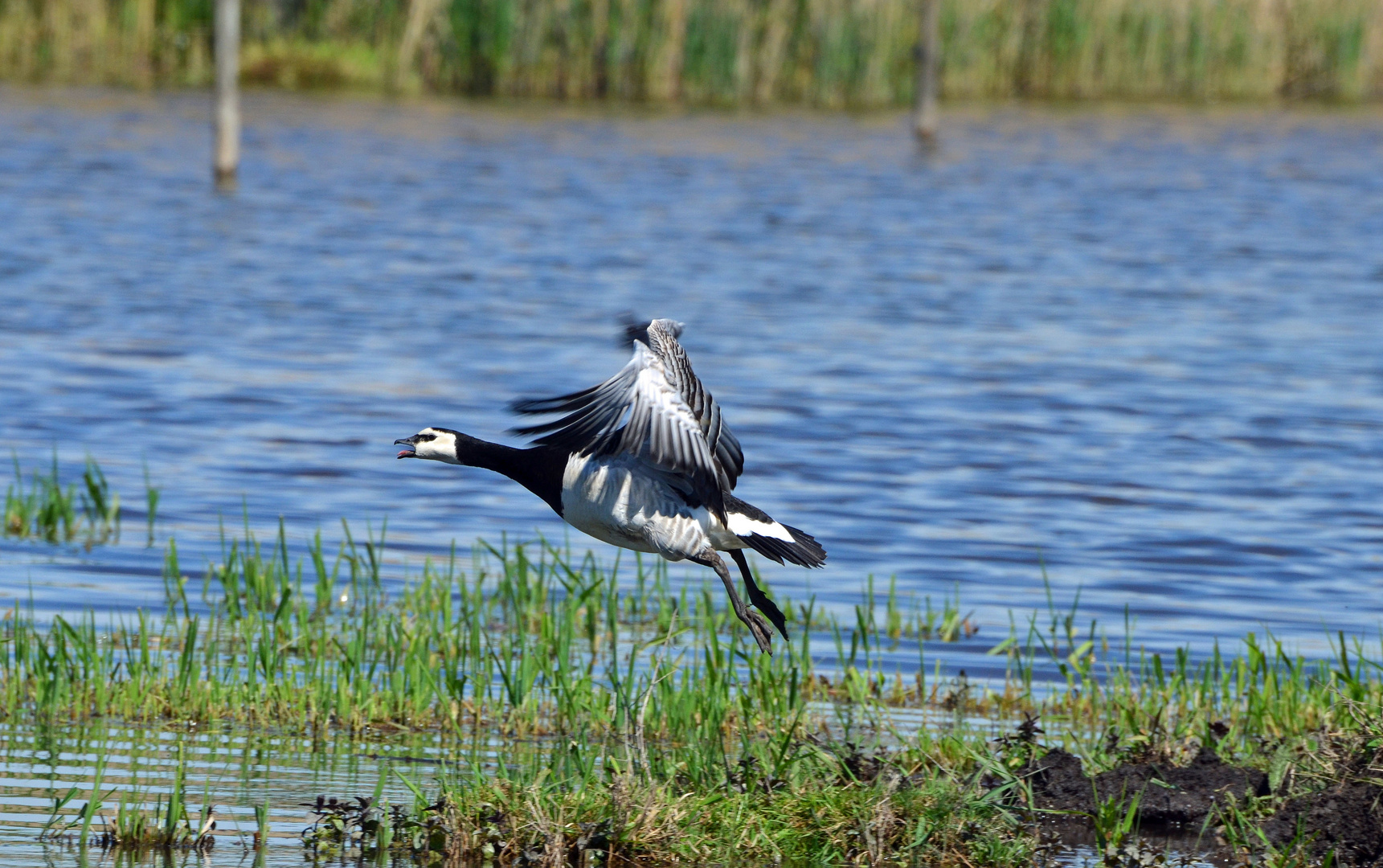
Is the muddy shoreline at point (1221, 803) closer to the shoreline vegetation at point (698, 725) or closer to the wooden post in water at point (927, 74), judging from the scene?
the shoreline vegetation at point (698, 725)

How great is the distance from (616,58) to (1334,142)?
43.2ft

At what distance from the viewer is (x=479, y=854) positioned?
17.1 feet

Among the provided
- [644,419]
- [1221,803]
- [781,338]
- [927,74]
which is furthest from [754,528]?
[927,74]

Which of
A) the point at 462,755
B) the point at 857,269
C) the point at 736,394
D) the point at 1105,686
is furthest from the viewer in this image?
the point at 857,269

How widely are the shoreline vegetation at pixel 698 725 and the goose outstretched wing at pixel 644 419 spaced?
563 millimetres

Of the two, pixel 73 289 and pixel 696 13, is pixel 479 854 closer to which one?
pixel 73 289

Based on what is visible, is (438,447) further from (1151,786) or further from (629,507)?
(1151,786)

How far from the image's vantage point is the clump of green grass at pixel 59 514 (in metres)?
9.48

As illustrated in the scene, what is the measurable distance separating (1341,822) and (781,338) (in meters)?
11.7

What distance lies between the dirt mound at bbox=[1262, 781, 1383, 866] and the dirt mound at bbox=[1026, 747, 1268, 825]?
0.87 feet

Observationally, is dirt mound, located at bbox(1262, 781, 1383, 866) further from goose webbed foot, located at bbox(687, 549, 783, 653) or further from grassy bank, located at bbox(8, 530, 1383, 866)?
goose webbed foot, located at bbox(687, 549, 783, 653)

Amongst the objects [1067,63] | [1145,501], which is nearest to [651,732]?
[1145,501]

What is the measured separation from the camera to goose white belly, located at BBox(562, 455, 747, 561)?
587 cm

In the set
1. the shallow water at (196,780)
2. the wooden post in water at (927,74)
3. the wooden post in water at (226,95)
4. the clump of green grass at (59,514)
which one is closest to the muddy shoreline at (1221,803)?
the shallow water at (196,780)
